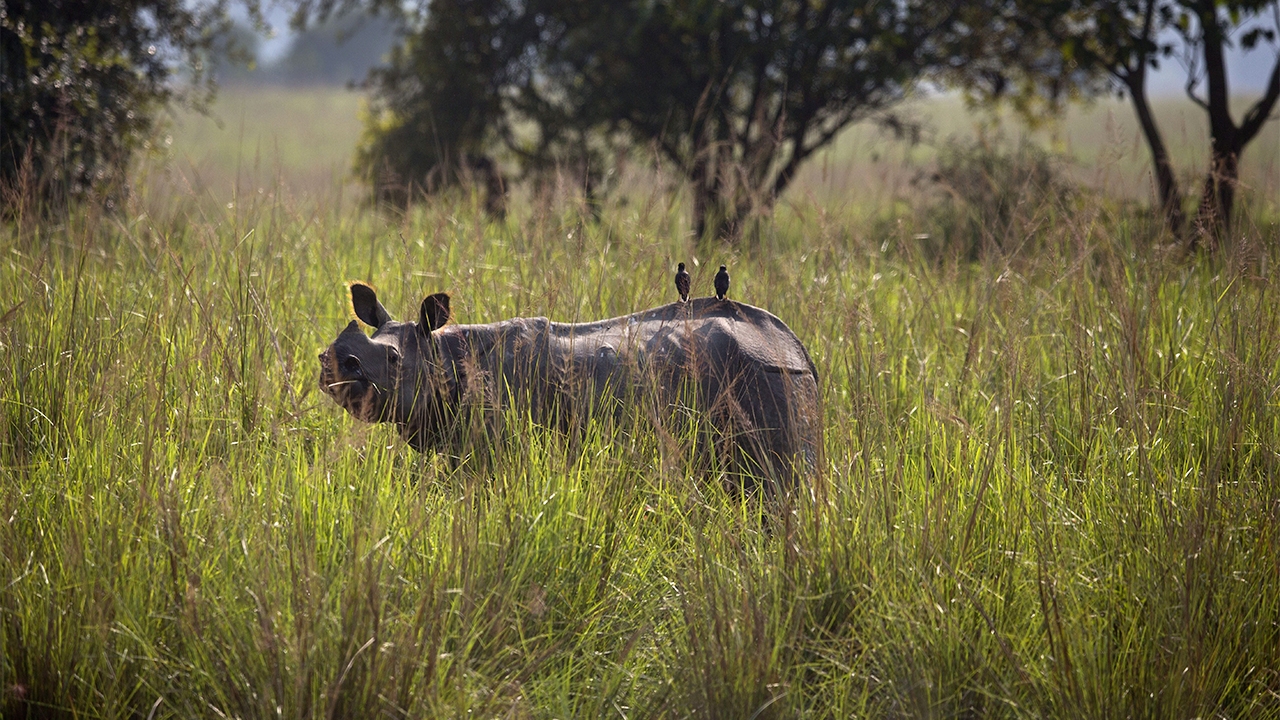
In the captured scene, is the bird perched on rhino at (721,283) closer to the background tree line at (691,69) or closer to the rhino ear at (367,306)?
the rhino ear at (367,306)

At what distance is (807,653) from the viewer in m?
2.47

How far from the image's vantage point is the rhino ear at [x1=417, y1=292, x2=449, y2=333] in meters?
2.96

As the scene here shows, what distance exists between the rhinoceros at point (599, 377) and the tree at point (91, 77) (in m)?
3.46

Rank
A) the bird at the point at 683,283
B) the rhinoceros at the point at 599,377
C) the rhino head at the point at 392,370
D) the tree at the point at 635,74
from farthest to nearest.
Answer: the tree at the point at 635,74 → the bird at the point at 683,283 → the rhinoceros at the point at 599,377 → the rhino head at the point at 392,370

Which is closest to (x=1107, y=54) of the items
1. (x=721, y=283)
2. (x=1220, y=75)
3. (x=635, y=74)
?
(x=1220, y=75)

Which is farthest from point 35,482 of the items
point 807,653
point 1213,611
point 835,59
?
point 835,59

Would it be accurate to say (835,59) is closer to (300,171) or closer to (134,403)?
(300,171)

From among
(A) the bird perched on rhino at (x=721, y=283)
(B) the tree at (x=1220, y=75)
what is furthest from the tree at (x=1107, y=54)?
(A) the bird perched on rhino at (x=721, y=283)

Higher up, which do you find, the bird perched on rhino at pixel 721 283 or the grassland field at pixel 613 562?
the bird perched on rhino at pixel 721 283

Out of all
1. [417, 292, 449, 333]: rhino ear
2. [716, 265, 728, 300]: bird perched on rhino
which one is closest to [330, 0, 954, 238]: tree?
[716, 265, 728, 300]: bird perched on rhino

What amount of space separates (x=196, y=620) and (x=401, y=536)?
1.65 feet

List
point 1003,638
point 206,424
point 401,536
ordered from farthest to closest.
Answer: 1. point 206,424
2. point 401,536
3. point 1003,638

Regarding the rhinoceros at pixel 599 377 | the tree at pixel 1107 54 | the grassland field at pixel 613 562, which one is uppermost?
→ the tree at pixel 1107 54

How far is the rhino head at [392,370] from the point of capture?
2.76m
